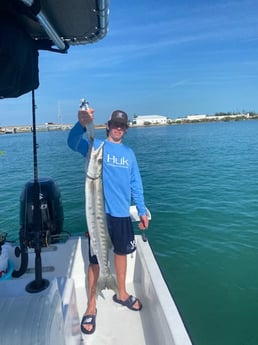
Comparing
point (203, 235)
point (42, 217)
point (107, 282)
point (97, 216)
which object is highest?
point (97, 216)

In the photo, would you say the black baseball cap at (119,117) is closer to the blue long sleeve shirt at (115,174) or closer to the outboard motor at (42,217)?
the blue long sleeve shirt at (115,174)

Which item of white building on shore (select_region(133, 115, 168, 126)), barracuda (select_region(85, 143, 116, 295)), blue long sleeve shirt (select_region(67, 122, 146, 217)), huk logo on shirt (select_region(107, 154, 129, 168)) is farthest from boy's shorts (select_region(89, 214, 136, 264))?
white building on shore (select_region(133, 115, 168, 126))

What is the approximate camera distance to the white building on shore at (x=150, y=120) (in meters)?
133

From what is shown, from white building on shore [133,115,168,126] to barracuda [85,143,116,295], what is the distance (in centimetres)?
12945

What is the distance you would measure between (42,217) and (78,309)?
1.31 metres

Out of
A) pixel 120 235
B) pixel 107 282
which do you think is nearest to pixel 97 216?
pixel 120 235

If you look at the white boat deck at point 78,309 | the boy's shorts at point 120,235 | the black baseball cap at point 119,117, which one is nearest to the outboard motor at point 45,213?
the white boat deck at point 78,309

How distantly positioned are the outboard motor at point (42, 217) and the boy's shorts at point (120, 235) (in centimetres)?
102

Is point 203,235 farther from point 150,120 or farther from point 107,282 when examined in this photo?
→ point 150,120

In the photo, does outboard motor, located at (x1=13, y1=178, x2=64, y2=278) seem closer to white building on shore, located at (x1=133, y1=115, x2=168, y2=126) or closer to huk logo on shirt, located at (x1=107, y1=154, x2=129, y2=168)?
huk logo on shirt, located at (x1=107, y1=154, x2=129, y2=168)

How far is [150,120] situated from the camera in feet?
454

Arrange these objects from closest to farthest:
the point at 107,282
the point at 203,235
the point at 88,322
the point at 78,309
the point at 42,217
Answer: the point at 107,282, the point at 88,322, the point at 78,309, the point at 42,217, the point at 203,235

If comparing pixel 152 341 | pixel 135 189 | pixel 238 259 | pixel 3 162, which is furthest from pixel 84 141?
pixel 3 162

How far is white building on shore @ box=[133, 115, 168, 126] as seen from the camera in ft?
437
